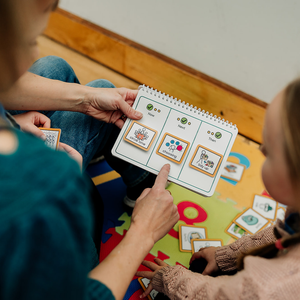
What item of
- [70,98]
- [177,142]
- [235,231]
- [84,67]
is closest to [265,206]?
[235,231]

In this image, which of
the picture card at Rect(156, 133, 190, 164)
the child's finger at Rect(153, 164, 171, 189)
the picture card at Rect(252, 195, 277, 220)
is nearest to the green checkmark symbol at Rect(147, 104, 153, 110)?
the picture card at Rect(156, 133, 190, 164)

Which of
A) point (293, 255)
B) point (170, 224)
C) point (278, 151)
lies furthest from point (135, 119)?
point (293, 255)

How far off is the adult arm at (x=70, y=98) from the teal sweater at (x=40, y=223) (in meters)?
0.59

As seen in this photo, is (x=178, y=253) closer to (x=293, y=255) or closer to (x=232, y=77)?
(x=293, y=255)

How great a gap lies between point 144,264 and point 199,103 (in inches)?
43.1

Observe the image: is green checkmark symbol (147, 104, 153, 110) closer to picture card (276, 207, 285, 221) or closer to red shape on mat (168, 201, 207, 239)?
red shape on mat (168, 201, 207, 239)

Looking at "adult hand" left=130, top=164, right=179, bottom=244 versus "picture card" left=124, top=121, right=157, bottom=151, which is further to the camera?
"picture card" left=124, top=121, right=157, bottom=151

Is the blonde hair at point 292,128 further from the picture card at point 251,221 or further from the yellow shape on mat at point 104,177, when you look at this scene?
the yellow shape on mat at point 104,177

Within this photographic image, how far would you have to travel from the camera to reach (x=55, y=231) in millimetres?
323

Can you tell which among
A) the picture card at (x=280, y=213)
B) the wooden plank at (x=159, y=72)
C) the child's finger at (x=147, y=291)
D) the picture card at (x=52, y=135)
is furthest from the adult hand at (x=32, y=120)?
the picture card at (x=280, y=213)

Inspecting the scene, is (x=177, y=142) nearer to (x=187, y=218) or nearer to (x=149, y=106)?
(x=149, y=106)

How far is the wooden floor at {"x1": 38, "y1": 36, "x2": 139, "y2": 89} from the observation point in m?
1.89

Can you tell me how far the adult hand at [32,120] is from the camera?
2.74 feet

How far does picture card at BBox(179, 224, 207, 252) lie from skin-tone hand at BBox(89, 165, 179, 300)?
0.38 meters
